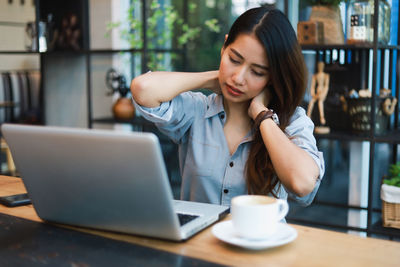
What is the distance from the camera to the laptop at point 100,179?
849 millimetres

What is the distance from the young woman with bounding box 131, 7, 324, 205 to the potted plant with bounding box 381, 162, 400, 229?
1.19 m

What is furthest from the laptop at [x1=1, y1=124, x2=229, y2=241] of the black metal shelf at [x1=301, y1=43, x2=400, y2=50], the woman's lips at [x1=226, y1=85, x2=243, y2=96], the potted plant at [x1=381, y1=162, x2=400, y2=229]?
the black metal shelf at [x1=301, y1=43, x2=400, y2=50]

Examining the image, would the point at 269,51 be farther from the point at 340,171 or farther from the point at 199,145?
the point at 340,171

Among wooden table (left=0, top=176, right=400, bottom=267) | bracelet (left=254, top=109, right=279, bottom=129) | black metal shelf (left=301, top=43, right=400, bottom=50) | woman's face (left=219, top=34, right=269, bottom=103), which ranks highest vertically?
black metal shelf (left=301, top=43, right=400, bottom=50)

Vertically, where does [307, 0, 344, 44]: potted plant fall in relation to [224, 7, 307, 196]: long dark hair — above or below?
above

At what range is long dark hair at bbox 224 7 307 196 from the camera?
4.56ft

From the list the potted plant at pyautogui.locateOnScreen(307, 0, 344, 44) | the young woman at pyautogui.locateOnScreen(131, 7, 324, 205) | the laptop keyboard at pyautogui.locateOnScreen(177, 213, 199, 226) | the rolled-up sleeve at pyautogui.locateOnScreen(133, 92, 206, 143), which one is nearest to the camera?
the laptop keyboard at pyautogui.locateOnScreen(177, 213, 199, 226)

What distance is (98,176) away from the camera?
2.96 feet

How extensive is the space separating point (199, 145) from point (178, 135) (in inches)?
3.8

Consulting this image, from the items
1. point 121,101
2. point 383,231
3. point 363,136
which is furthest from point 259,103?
point 121,101

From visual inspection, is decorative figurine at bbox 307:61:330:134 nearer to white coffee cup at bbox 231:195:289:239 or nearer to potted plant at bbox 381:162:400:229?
potted plant at bbox 381:162:400:229

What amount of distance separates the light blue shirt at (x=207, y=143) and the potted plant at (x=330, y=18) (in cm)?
137

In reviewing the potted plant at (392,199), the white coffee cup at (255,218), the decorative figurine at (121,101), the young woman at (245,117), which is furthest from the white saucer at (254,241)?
the decorative figurine at (121,101)

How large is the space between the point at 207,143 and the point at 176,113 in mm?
135
